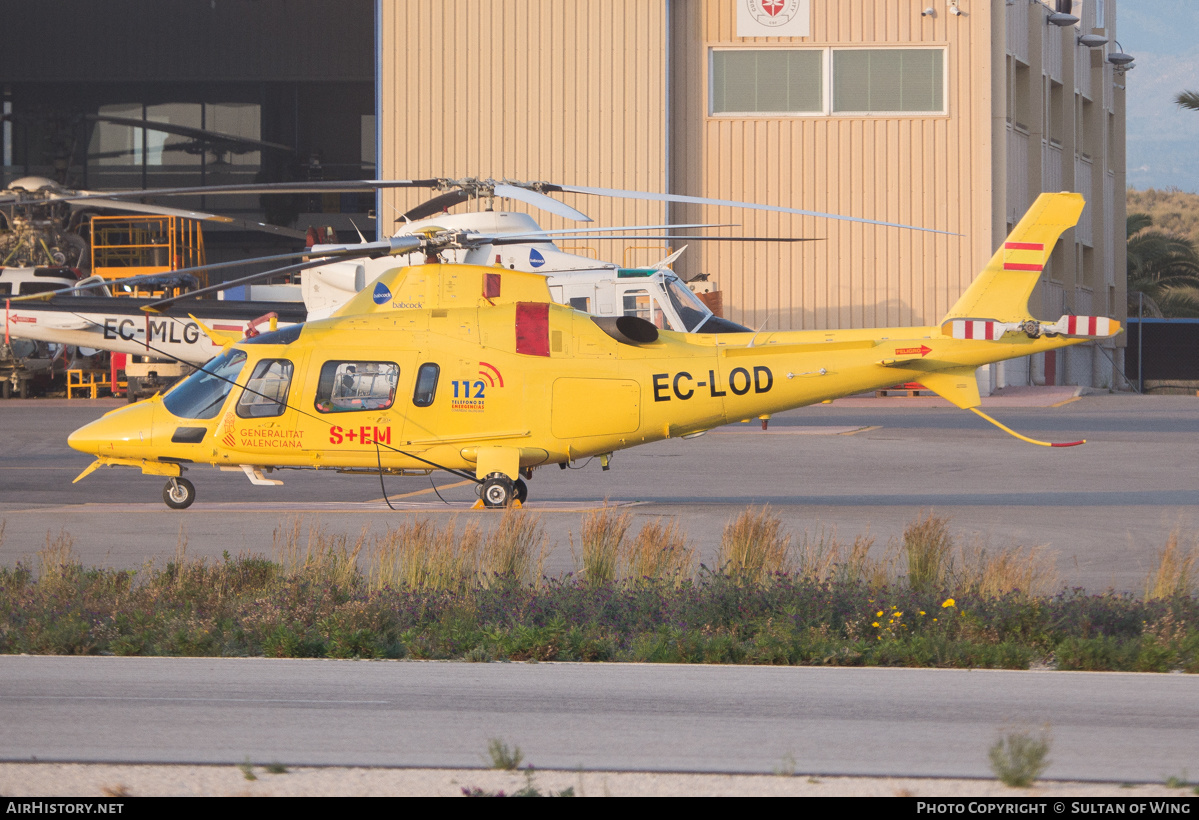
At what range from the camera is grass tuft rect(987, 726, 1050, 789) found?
5434 millimetres

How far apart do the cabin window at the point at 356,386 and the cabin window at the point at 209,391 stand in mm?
1124

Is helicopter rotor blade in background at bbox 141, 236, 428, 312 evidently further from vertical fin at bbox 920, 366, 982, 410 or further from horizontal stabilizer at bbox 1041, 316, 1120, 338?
horizontal stabilizer at bbox 1041, 316, 1120, 338

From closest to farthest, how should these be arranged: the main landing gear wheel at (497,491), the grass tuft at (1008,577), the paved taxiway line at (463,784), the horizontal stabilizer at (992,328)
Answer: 1. the paved taxiway line at (463,784)
2. the grass tuft at (1008,577)
3. the horizontal stabilizer at (992,328)
4. the main landing gear wheel at (497,491)

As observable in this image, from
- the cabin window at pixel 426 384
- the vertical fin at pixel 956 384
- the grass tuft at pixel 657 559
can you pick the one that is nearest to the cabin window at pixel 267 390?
the cabin window at pixel 426 384

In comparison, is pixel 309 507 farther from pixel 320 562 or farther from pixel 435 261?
pixel 320 562

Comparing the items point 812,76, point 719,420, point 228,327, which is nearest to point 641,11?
point 812,76

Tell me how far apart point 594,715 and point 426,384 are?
9.38 meters

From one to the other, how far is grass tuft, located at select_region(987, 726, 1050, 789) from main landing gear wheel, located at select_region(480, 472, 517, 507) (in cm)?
1016

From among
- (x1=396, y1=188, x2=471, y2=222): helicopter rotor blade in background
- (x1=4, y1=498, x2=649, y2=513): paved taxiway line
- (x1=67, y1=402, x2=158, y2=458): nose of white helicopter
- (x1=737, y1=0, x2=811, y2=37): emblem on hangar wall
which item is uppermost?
(x1=737, y1=0, x2=811, y2=37): emblem on hangar wall

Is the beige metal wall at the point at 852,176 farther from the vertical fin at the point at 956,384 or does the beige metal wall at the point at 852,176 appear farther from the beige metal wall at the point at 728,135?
the vertical fin at the point at 956,384

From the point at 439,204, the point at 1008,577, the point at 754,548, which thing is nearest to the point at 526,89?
the point at 439,204

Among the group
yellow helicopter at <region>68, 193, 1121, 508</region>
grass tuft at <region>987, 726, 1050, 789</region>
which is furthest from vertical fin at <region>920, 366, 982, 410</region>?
grass tuft at <region>987, 726, 1050, 789</region>

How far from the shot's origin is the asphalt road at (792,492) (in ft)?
45.3

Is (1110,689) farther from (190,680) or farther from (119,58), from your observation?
(119,58)
